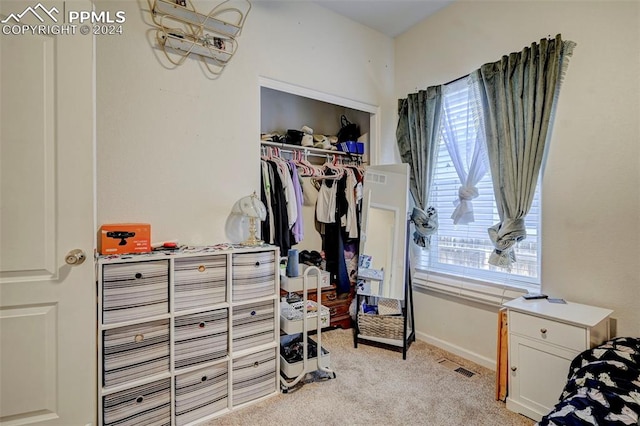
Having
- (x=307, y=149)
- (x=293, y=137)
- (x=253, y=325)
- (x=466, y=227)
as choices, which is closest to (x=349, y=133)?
(x=307, y=149)

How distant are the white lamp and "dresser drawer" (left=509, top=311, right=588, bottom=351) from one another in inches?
66.7

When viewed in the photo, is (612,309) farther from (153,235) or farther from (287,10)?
(287,10)

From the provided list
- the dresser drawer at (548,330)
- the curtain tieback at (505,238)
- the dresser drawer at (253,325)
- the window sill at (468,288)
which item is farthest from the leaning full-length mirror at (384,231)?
the dresser drawer at (253,325)

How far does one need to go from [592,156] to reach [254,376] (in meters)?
2.47

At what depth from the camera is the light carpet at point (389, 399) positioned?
1.69m

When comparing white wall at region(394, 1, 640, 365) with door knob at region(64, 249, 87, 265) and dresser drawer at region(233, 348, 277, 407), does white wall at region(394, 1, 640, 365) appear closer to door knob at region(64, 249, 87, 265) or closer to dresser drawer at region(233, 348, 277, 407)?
dresser drawer at region(233, 348, 277, 407)

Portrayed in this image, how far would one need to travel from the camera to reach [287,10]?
7.93 ft

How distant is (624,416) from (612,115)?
1581 millimetres

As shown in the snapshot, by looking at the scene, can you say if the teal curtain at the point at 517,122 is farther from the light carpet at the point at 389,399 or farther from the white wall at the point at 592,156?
the light carpet at the point at 389,399

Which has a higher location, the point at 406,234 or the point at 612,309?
the point at 406,234

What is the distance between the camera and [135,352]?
1.53m

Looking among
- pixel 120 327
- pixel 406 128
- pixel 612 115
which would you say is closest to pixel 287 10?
pixel 406 128

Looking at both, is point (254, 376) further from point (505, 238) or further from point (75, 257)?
point (505, 238)

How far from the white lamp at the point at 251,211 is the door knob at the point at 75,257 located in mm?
900
